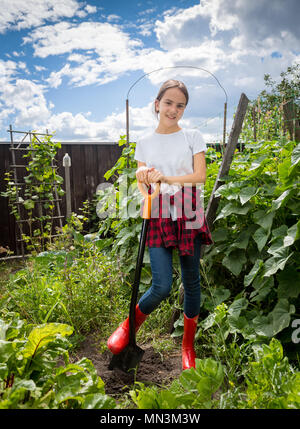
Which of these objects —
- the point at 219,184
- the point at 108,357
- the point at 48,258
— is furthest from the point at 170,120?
the point at 48,258

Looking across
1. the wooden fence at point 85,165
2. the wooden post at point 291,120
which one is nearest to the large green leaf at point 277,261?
the wooden post at point 291,120

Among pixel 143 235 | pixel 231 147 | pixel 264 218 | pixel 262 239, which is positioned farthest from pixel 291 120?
pixel 143 235

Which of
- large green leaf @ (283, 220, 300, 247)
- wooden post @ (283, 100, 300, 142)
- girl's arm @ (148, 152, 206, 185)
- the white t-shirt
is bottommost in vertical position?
large green leaf @ (283, 220, 300, 247)

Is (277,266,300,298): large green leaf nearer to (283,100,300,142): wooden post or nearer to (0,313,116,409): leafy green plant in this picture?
(0,313,116,409): leafy green plant

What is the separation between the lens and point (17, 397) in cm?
109

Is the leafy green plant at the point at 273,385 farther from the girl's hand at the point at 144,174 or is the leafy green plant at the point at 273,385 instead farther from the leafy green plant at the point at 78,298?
the leafy green plant at the point at 78,298

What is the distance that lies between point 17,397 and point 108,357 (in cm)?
114

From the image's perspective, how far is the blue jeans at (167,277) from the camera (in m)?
1.82

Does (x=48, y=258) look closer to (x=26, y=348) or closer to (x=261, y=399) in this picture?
(x=26, y=348)

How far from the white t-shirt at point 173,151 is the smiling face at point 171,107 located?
0.07 metres

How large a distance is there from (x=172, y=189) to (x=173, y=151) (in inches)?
7.6

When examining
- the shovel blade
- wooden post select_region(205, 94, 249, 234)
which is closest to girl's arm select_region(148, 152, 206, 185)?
wooden post select_region(205, 94, 249, 234)

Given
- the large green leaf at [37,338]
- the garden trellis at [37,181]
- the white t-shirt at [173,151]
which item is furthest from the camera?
the garden trellis at [37,181]

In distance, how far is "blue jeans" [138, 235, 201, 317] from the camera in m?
1.82
